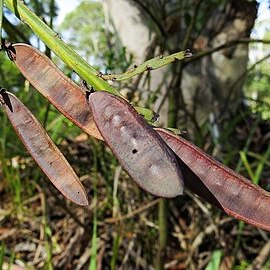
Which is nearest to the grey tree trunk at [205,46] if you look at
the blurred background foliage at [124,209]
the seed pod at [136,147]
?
the blurred background foliage at [124,209]

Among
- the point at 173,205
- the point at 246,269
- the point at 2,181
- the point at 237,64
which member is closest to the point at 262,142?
the point at 237,64

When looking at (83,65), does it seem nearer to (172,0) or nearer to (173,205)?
(173,205)

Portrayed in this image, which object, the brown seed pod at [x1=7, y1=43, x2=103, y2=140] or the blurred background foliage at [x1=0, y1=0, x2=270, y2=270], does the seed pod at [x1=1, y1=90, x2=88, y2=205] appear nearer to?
the brown seed pod at [x1=7, y1=43, x2=103, y2=140]

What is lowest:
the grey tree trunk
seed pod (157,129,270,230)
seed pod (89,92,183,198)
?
seed pod (157,129,270,230)

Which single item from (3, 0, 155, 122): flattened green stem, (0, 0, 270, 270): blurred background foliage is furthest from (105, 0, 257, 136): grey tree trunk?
(3, 0, 155, 122): flattened green stem

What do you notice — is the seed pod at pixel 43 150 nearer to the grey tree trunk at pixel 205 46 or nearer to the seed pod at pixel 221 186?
the seed pod at pixel 221 186

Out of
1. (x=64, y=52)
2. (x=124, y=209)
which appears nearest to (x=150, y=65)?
(x=64, y=52)
